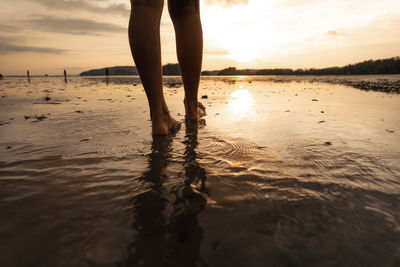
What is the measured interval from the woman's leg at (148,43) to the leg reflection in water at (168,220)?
3.02ft

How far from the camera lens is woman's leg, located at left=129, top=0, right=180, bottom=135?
190 centimetres

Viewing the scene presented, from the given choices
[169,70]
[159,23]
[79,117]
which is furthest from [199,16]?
[169,70]

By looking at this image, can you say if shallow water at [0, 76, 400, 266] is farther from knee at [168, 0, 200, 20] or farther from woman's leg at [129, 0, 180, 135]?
knee at [168, 0, 200, 20]

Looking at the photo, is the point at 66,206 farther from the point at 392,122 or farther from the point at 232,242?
the point at 392,122

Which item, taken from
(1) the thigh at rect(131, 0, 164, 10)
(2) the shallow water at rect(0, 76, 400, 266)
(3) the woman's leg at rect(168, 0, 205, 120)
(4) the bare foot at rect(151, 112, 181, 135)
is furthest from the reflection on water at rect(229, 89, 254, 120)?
(1) the thigh at rect(131, 0, 164, 10)

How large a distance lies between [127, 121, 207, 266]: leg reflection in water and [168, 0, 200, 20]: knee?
1784 mm

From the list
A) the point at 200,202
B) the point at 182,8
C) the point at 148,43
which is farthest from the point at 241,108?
the point at 200,202

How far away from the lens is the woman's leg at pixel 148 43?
190 centimetres

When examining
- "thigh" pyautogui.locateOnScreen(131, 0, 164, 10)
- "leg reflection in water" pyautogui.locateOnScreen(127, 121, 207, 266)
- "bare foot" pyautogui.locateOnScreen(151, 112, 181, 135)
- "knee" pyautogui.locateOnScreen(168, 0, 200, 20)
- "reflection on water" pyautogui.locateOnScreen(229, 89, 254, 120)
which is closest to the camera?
"leg reflection in water" pyautogui.locateOnScreen(127, 121, 207, 266)

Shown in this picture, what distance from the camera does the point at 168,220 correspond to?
0.87 m

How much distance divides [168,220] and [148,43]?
1561 mm

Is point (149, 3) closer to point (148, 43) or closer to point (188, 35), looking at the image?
point (148, 43)

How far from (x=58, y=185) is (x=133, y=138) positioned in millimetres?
962

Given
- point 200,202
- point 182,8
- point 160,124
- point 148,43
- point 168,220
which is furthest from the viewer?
point 182,8
